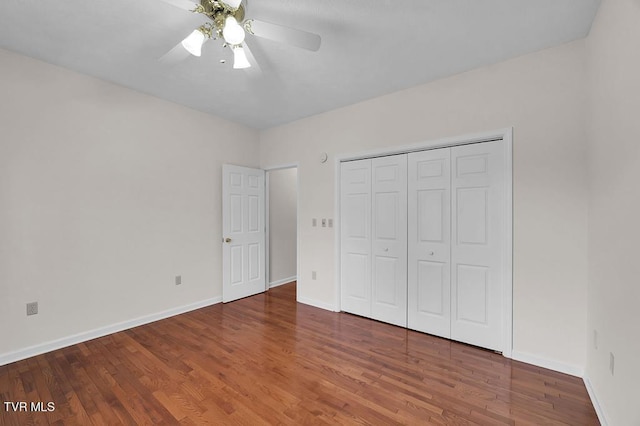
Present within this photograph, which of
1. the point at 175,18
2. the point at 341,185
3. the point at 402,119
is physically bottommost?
the point at 341,185

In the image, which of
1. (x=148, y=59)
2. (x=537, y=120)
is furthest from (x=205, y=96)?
(x=537, y=120)

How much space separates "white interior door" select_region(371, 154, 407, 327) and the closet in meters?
0.01

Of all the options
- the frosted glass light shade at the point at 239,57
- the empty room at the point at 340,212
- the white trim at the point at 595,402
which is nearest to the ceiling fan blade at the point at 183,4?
the empty room at the point at 340,212

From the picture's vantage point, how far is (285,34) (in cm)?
173

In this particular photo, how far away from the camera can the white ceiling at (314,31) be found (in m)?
1.87

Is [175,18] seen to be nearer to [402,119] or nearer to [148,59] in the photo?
[148,59]

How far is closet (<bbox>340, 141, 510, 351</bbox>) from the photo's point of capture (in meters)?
2.60

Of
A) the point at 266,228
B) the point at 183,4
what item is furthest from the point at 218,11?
the point at 266,228

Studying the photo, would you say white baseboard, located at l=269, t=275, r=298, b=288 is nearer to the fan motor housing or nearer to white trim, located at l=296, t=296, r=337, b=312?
white trim, located at l=296, t=296, r=337, b=312

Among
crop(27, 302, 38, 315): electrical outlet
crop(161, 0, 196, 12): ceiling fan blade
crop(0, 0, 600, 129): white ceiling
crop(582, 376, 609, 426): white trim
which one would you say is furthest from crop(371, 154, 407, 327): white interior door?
crop(27, 302, 38, 315): electrical outlet

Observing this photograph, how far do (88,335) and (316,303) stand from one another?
2.52 metres

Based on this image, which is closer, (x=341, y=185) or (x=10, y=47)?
(x=10, y=47)

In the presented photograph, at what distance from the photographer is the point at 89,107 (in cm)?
284

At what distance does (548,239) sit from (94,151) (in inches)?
171
